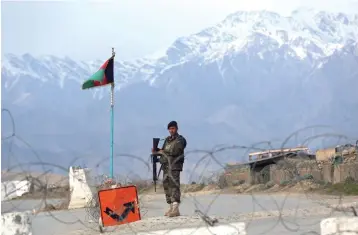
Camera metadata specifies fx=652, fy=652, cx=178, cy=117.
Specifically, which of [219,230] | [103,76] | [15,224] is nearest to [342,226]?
[219,230]

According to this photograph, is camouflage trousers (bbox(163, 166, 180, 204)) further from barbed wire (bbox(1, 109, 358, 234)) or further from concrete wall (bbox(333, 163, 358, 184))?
concrete wall (bbox(333, 163, 358, 184))

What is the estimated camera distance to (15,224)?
5762 millimetres

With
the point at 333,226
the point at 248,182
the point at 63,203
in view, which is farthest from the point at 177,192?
the point at 248,182

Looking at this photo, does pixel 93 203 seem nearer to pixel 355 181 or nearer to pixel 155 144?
pixel 155 144

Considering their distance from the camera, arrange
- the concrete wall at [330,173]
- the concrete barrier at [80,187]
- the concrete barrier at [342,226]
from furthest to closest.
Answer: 1. the concrete wall at [330,173]
2. the concrete barrier at [80,187]
3. the concrete barrier at [342,226]

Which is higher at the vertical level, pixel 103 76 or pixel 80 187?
pixel 103 76

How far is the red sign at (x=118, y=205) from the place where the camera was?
9.52 m

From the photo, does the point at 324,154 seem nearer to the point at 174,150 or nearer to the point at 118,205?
the point at 174,150

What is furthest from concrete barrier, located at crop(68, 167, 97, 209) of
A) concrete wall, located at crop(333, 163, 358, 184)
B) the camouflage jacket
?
concrete wall, located at crop(333, 163, 358, 184)

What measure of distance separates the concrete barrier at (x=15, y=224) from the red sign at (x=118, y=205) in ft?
11.7

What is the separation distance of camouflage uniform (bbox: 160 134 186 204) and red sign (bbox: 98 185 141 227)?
2.09 feet

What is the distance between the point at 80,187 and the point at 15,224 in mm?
12090

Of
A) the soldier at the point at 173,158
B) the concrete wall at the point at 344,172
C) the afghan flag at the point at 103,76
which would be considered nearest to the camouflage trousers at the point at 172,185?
the soldier at the point at 173,158

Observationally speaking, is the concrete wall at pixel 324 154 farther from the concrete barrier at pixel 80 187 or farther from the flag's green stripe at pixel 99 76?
the flag's green stripe at pixel 99 76
